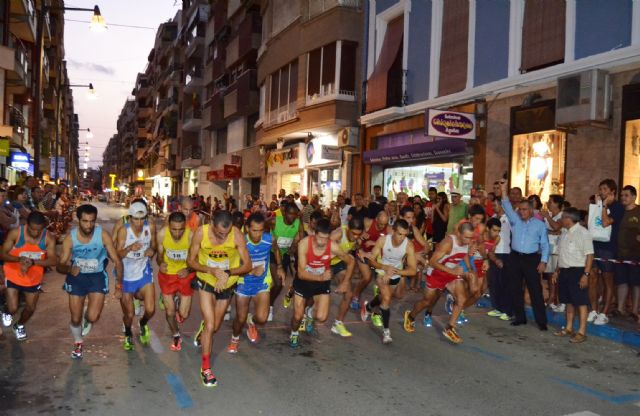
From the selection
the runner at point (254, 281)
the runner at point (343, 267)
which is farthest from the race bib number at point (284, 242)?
the runner at point (254, 281)

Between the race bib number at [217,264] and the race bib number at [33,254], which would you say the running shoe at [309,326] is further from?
the race bib number at [33,254]

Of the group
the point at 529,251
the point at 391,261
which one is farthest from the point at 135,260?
the point at 529,251

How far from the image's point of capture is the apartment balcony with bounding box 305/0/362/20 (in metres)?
20.4

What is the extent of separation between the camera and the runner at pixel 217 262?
19.1ft

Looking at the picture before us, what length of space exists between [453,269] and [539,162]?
680 cm

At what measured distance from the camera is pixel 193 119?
44125mm

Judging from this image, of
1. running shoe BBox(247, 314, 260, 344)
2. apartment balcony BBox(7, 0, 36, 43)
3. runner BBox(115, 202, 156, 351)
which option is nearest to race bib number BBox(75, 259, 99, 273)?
runner BBox(115, 202, 156, 351)

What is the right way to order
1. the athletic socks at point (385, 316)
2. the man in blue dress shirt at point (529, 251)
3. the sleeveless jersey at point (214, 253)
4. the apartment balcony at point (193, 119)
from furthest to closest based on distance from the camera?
the apartment balcony at point (193, 119), the man in blue dress shirt at point (529, 251), the athletic socks at point (385, 316), the sleeveless jersey at point (214, 253)

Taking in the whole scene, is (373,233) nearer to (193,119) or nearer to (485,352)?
(485,352)

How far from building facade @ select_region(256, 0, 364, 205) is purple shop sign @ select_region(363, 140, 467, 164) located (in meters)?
1.85

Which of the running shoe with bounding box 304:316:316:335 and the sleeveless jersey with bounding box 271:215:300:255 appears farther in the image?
the sleeveless jersey with bounding box 271:215:300:255

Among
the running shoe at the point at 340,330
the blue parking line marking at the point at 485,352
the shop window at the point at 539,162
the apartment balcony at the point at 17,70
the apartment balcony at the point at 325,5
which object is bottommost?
the blue parking line marking at the point at 485,352

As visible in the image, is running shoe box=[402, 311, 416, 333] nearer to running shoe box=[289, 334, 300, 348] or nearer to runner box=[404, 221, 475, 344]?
runner box=[404, 221, 475, 344]

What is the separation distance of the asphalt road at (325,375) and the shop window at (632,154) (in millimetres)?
4496
